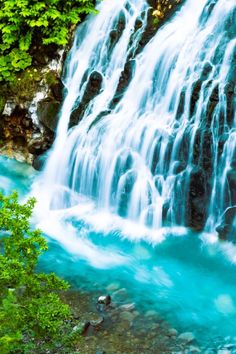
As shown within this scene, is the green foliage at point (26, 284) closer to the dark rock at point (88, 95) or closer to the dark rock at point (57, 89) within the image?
the dark rock at point (88, 95)

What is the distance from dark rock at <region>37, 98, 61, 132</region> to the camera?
43.1 ft

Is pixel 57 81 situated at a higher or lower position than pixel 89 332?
higher

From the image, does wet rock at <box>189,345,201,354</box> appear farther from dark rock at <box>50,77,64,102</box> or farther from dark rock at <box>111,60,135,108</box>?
dark rock at <box>50,77,64,102</box>

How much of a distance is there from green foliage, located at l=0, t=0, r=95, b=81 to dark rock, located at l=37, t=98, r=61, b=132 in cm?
133

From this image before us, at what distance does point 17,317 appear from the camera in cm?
565

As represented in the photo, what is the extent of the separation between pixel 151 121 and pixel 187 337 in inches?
206

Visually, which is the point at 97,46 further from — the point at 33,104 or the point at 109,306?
the point at 109,306

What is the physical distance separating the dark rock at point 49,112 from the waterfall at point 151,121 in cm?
19

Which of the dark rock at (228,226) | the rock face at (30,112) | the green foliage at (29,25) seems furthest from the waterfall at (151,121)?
the green foliage at (29,25)

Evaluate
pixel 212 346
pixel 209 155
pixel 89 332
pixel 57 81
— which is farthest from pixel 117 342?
pixel 57 81

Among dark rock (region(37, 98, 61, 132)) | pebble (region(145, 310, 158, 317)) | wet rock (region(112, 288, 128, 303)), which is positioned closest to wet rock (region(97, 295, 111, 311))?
wet rock (region(112, 288, 128, 303))

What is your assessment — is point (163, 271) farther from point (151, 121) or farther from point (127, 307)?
point (151, 121)

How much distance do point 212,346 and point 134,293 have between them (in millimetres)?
1737

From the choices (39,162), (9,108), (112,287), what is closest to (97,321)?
(112,287)
